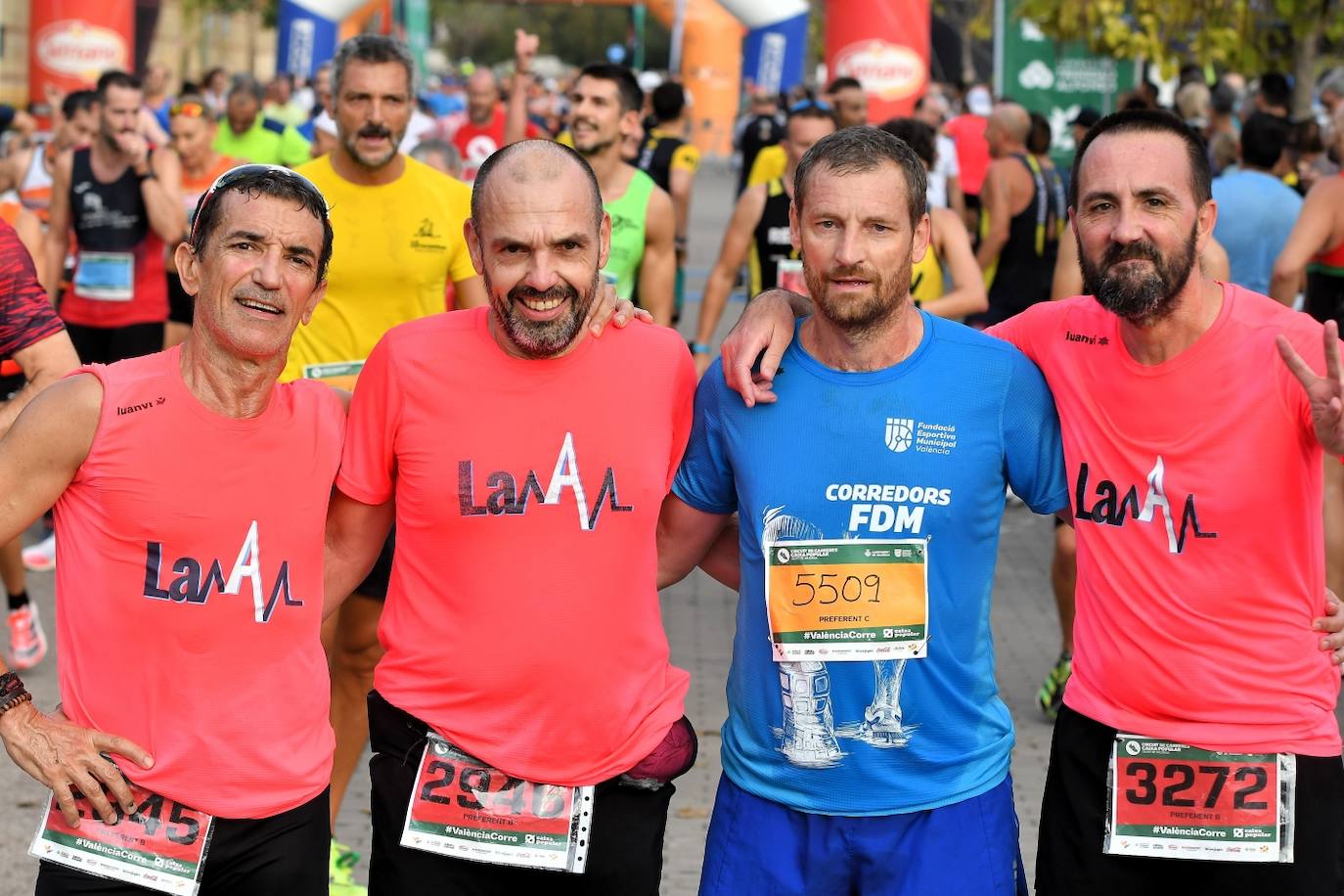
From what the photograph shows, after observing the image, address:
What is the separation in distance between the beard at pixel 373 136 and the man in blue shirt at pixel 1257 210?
4.59 meters

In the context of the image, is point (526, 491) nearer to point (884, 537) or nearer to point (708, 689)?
point (884, 537)

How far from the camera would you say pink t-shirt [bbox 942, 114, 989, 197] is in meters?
15.9

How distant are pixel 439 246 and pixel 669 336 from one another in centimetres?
202

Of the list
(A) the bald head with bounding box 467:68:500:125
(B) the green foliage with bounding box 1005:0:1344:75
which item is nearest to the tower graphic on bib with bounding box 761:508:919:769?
(A) the bald head with bounding box 467:68:500:125

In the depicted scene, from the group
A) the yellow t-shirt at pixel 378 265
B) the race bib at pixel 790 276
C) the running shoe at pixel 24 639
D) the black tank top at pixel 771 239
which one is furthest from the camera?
the black tank top at pixel 771 239

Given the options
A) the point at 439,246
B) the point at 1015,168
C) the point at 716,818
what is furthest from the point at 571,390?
the point at 1015,168

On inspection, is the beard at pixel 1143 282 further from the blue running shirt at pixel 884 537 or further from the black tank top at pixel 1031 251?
the black tank top at pixel 1031 251

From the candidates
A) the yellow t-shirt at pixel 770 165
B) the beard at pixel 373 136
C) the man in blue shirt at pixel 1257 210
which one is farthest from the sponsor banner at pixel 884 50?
the beard at pixel 373 136

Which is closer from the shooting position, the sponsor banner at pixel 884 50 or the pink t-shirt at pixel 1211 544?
the pink t-shirt at pixel 1211 544

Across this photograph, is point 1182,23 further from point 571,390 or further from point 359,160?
point 571,390

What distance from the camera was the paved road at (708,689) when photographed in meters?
5.20

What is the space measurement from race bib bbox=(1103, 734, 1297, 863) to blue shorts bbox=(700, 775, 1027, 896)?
24 centimetres

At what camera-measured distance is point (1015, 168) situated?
10.5 meters

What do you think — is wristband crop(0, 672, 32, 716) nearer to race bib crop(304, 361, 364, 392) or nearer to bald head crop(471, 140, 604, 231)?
bald head crop(471, 140, 604, 231)
